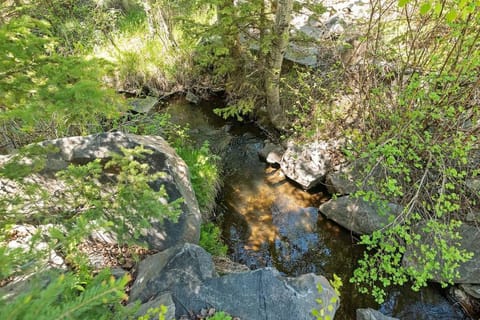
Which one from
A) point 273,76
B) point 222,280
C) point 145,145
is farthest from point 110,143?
point 273,76

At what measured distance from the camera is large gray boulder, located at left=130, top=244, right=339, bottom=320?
271 cm

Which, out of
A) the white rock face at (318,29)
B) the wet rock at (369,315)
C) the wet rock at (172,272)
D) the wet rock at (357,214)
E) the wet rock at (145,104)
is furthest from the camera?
the wet rock at (145,104)

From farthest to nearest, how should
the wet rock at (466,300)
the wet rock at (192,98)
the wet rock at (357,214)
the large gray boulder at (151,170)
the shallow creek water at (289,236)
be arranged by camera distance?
the wet rock at (192,98)
the wet rock at (357,214)
the shallow creek water at (289,236)
the wet rock at (466,300)
the large gray boulder at (151,170)

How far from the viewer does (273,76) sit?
5691 mm

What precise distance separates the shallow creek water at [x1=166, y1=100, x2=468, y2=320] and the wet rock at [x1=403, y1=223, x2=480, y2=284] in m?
0.35

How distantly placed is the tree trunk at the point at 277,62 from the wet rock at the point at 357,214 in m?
2.14

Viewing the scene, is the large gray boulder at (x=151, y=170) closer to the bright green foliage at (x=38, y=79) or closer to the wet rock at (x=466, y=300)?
the bright green foliage at (x=38, y=79)

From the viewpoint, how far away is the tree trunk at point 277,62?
4.89 metres

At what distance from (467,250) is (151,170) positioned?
375 centimetres

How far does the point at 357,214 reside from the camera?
436 centimetres

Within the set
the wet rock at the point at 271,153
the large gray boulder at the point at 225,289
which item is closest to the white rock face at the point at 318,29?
the wet rock at the point at 271,153

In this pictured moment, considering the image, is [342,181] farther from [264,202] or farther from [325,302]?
[325,302]

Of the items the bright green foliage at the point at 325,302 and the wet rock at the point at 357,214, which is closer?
the bright green foliage at the point at 325,302

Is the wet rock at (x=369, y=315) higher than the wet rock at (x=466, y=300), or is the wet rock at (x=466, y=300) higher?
the wet rock at (x=369, y=315)
